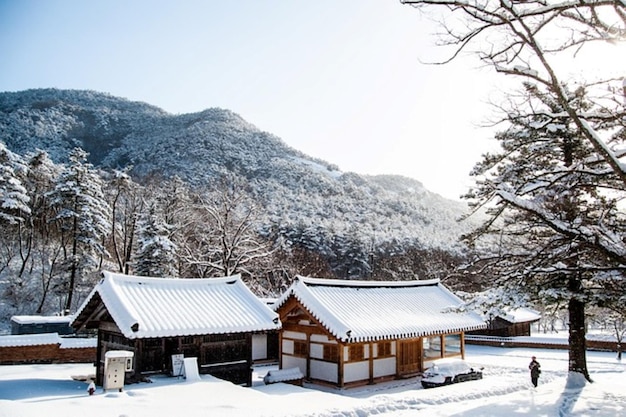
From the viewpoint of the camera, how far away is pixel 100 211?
35.8 m

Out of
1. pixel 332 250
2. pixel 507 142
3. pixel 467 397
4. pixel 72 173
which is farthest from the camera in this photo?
pixel 332 250

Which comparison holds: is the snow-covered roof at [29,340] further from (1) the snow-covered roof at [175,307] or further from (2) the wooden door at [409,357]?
(2) the wooden door at [409,357]

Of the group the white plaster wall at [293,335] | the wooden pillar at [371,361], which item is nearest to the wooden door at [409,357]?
the wooden pillar at [371,361]

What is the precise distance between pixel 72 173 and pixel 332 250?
3252 centimetres

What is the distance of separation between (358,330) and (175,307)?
Result: 7.01 m

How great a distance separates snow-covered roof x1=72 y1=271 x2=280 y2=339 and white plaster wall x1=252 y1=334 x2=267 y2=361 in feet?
30.5

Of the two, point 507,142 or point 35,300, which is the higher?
point 507,142

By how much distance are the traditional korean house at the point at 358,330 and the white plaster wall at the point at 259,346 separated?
5.84 m

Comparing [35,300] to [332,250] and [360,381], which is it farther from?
[332,250]

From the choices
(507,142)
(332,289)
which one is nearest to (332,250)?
(332,289)

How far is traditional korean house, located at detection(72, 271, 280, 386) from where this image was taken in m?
14.7

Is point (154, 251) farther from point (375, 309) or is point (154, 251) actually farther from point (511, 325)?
point (511, 325)

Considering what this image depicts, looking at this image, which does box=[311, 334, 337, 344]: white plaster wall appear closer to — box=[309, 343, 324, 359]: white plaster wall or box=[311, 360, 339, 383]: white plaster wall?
box=[309, 343, 324, 359]: white plaster wall

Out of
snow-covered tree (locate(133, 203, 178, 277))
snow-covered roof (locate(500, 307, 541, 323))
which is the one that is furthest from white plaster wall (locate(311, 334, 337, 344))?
snow-covered roof (locate(500, 307, 541, 323))
